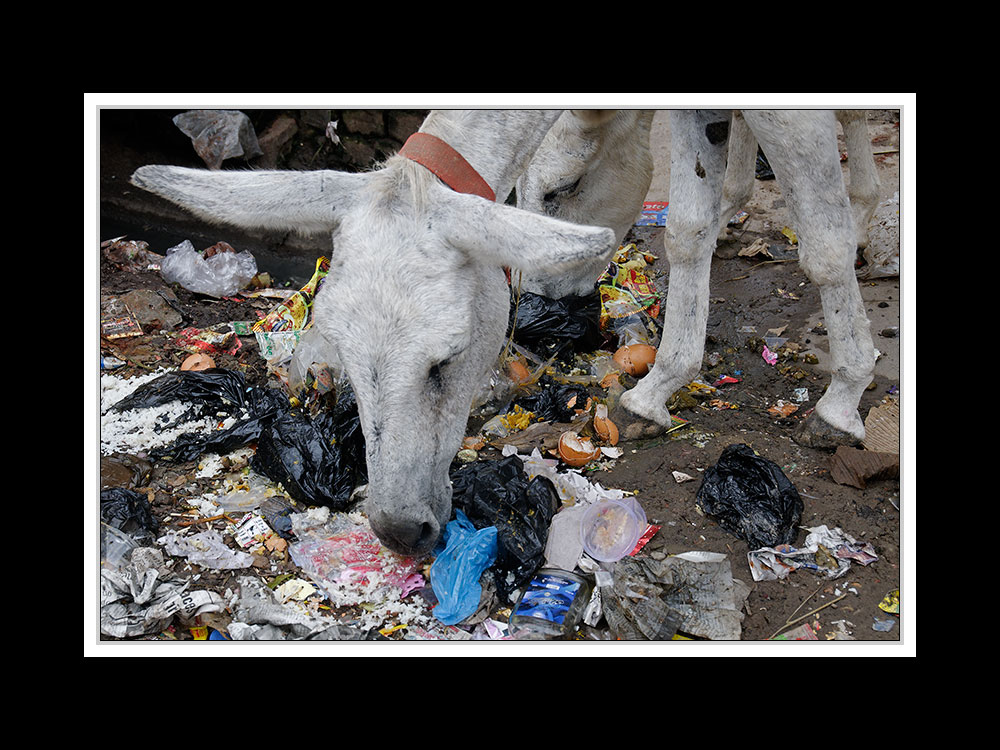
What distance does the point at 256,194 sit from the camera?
255cm

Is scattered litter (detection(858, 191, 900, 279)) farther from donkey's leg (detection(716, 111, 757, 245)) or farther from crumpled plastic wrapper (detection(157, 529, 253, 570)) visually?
crumpled plastic wrapper (detection(157, 529, 253, 570))

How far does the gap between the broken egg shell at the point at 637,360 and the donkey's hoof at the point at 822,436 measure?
101cm

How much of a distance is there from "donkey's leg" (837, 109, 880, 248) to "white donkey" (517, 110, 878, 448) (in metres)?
0.05

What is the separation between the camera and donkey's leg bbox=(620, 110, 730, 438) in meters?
3.46

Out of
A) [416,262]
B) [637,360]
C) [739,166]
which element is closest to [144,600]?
[416,262]

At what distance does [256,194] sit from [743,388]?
2979mm

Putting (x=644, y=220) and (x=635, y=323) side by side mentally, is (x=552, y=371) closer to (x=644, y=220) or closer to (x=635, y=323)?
(x=635, y=323)

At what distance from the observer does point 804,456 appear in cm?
368

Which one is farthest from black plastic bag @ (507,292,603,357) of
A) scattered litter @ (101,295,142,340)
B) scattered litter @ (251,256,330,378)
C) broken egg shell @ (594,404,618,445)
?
scattered litter @ (101,295,142,340)

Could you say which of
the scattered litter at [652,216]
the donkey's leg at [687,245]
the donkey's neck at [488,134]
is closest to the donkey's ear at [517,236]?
the donkey's neck at [488,134]

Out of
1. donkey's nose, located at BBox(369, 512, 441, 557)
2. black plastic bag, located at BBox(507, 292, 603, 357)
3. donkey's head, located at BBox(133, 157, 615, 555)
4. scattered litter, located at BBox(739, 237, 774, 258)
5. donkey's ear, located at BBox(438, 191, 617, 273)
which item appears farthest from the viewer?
scattered litter, located at BBox(739, 237, 774, 258)

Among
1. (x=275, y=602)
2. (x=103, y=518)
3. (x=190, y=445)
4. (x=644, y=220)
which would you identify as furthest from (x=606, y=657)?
(x=644, y=220)

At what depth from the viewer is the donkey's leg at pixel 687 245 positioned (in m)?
3.46
